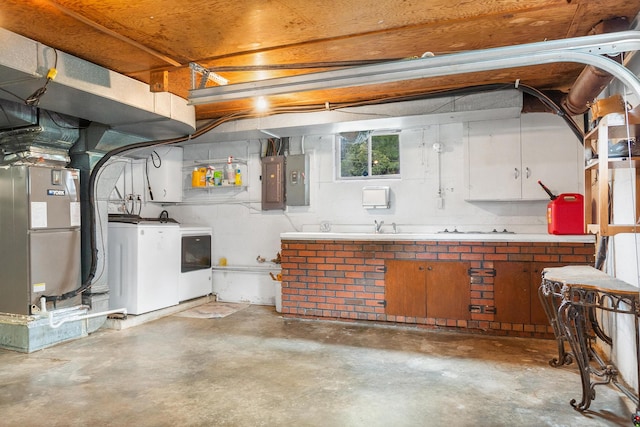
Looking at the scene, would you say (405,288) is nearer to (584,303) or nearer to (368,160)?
(368,160)

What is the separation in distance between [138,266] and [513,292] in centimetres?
429

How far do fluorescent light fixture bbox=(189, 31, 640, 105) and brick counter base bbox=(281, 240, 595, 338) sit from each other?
89.1 inches

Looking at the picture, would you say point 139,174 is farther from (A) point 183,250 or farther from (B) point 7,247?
(B) point 7,247

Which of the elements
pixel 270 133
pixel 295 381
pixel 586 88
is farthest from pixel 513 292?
pixel 270 133

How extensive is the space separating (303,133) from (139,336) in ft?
10.2

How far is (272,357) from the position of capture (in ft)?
11.9

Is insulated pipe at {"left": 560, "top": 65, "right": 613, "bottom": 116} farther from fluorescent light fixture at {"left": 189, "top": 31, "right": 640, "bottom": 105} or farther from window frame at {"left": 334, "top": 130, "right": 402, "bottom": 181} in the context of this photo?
window frame at {"left": 334, "top": 130, "right": 402, "bottom": 181}

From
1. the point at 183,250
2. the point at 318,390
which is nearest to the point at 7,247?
the point at 183,250

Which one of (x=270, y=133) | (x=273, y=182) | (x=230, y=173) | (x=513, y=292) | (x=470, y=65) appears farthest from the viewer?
(x=230, y=173)

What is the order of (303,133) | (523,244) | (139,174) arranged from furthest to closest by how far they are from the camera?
(139,174) → (303,133) → (523,244)

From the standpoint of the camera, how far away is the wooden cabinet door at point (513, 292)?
4.18 m

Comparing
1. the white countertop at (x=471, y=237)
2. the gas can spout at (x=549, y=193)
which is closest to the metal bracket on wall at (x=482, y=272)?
the white countertop at (x=471, y=237)

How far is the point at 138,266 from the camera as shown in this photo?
15.8 feet

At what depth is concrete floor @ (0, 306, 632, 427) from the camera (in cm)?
253
